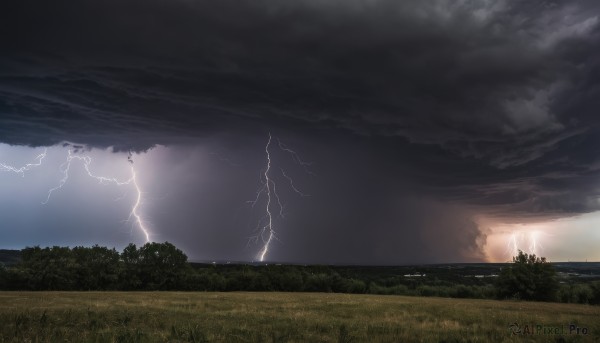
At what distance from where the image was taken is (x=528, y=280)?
58.8 meters

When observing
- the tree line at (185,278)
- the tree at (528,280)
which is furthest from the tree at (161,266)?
the tree at (528,280)

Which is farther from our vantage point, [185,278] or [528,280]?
[185,278]

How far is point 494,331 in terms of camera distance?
14500 mm

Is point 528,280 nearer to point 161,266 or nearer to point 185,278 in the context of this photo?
point 185,278

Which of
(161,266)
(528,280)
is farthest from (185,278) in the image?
(528,280)

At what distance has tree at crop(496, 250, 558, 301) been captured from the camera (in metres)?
58.1

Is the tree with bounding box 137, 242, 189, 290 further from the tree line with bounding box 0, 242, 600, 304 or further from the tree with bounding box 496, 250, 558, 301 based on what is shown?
the tree with bounding box 496, 250, 558, 301

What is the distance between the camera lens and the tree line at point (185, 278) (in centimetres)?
5884

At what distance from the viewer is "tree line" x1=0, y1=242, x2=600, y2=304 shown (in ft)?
193

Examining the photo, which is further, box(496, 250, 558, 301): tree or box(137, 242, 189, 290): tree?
box(137, 242, 189, 290): tree

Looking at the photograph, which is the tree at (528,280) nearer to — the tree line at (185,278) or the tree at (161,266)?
the tree line at (185,278)

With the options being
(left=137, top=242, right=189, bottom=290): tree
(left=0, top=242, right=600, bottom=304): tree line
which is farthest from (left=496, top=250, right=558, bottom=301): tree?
(left=137, top=242, right=189, bottom=290): tree

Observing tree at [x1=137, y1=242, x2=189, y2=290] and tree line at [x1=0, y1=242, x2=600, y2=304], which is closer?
tree line at [x1=0, y1=242, x2=600, y2=304]

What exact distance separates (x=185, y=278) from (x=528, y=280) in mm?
51681
